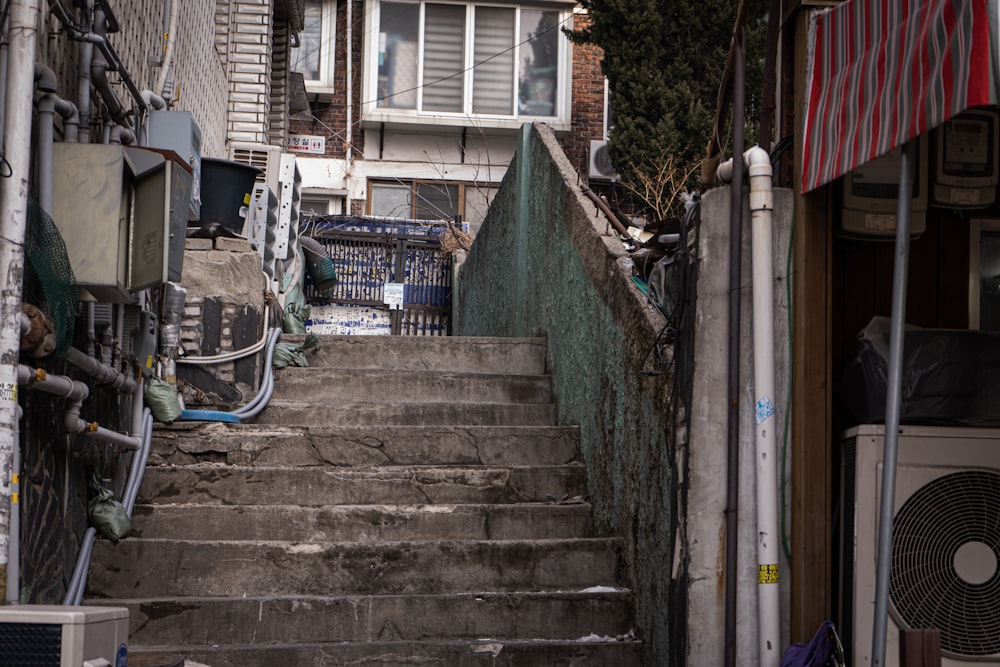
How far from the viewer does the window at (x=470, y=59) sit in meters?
18.7

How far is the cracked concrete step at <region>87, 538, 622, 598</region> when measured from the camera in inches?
207

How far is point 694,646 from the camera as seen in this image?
12.8ft

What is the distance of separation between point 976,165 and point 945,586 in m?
1.47

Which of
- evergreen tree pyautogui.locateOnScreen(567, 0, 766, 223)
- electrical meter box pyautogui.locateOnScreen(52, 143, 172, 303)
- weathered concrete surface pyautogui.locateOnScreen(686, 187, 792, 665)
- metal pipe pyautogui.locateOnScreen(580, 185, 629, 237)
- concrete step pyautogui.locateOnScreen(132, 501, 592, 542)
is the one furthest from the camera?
evergreen tree pyautogui.locateOnScreen(567, 0, 766, 223)

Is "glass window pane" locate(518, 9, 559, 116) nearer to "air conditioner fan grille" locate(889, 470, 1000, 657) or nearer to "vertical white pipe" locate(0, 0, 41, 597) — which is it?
"vertical white pipe" locate(0, 0, 41, 597)

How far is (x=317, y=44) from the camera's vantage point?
61.8 feet

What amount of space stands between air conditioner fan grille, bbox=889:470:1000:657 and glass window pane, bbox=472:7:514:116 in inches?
610

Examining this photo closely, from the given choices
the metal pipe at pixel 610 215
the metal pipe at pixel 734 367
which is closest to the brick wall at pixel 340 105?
the metal pipe at pixel 610 215

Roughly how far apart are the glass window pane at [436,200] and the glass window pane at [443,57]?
1264 mm

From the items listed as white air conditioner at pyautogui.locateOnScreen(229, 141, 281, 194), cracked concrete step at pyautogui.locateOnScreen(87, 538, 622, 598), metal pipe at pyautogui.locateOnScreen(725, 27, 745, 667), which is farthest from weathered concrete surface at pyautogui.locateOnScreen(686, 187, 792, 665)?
white air conditioner at pyautogui.locateOnScreen(229, 141, 281, 194)

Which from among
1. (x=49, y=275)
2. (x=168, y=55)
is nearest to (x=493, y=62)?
(x=168, y=55)

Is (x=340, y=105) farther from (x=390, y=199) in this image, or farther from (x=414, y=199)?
(x=414, y=199)

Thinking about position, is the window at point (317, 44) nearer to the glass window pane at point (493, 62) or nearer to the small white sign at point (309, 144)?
the small white sign at point (309, 144)

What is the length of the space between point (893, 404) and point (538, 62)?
1620 centimetres
